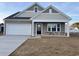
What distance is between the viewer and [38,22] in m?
34.3

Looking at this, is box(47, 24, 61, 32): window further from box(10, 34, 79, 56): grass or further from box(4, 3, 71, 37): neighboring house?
box(10, 34, 79, 56): grass

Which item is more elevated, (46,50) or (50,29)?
(50,29)

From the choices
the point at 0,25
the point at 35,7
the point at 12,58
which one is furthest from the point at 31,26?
the point at 12,58

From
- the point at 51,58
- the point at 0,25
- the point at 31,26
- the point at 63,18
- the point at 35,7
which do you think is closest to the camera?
the point at 51,58

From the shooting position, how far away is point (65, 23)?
3372 cm

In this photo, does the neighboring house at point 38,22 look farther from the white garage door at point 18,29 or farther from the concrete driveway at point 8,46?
the concrete driveway at point 8,46

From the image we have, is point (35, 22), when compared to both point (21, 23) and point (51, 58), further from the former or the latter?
point (51, 58)

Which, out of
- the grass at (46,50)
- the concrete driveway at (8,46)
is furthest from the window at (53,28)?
the grass at (46,50)

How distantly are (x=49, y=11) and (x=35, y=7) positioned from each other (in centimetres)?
571

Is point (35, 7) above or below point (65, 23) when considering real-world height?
above

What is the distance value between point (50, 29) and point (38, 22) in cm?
Answer: 220

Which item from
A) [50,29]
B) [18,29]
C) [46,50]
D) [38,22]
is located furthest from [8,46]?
[18,29]

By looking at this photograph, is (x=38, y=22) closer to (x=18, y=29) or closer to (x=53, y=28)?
(x=53, y=28)

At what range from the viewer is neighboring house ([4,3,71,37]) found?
1277 inches
